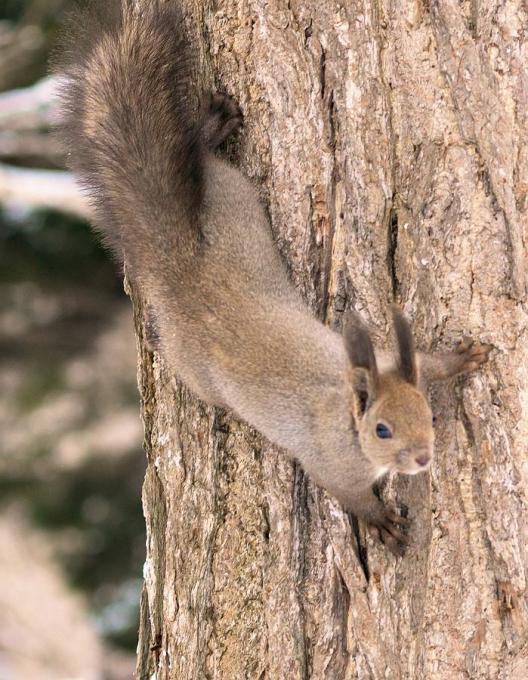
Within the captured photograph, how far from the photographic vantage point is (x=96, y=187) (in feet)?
10.9

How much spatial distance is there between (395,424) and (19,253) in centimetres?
632

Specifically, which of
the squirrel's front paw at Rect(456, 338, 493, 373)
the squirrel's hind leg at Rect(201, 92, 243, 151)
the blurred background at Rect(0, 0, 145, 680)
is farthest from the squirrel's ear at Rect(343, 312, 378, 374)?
the blurred background at Rect(0, 0, 145, 680)

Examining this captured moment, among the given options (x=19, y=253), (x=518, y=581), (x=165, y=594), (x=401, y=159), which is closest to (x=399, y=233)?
(x=401, y=159)

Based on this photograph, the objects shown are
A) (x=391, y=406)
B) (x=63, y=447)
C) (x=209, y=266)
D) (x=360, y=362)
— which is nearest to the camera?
(x=360, y=362)

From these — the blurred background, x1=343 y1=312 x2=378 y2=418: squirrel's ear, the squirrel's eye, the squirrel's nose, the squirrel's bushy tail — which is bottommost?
the blurred background

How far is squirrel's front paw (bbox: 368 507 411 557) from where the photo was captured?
2.71 metres

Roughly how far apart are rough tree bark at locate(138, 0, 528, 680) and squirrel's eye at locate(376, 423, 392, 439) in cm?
15

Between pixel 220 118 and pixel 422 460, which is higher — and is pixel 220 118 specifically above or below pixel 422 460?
above

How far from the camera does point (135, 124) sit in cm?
320

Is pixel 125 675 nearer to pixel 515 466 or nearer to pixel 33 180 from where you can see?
pixel 33 180

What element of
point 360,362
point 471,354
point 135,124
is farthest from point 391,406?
point 135,124

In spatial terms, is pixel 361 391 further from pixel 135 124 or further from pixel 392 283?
pixel 135 124

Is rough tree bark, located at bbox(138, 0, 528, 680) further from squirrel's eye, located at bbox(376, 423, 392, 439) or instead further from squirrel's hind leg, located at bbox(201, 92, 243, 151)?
squirrel's eye, located at bbox(376, 423, 392, 439)

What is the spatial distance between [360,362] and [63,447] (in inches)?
244
